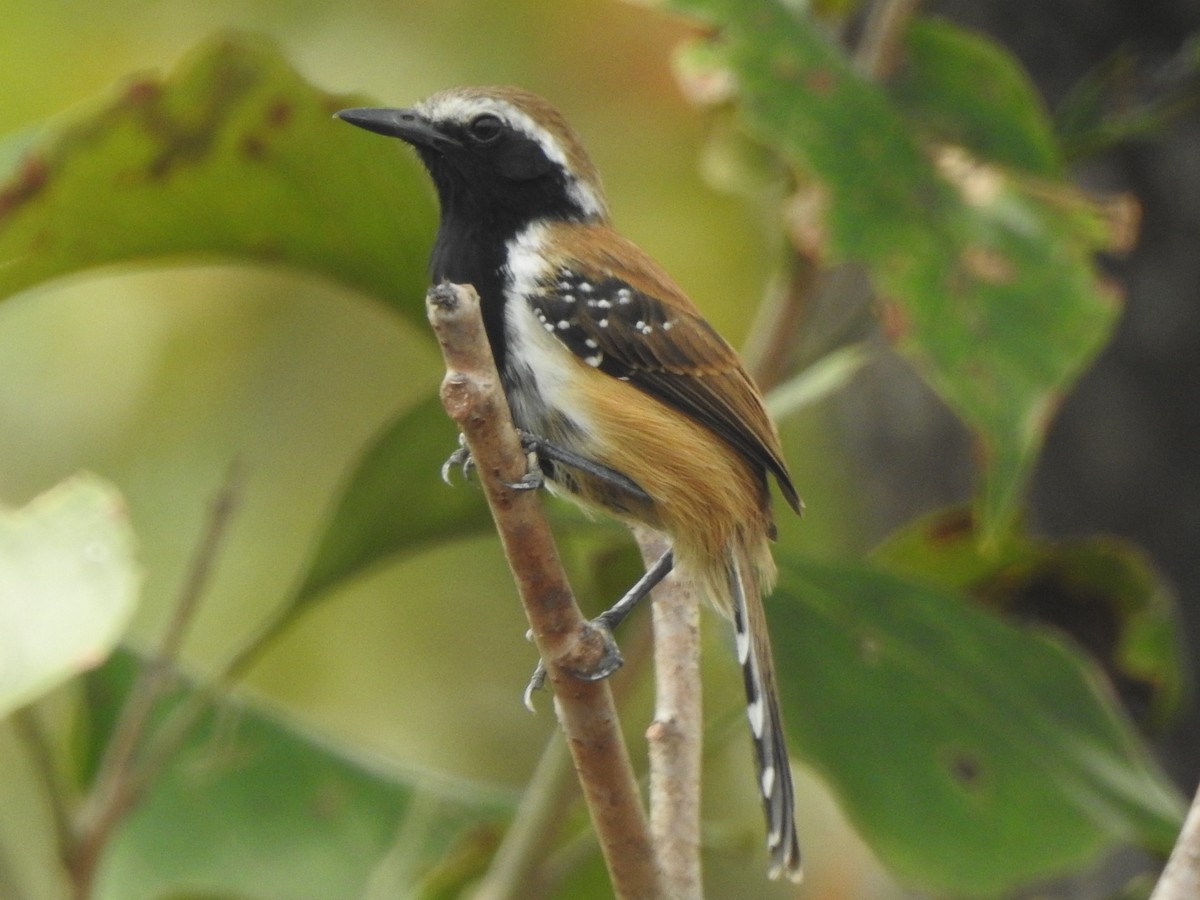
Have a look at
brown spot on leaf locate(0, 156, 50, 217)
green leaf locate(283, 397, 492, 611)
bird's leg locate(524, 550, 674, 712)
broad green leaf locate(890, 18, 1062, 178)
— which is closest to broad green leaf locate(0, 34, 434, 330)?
brown spot on leaf locate(0, 156, 50, 217)

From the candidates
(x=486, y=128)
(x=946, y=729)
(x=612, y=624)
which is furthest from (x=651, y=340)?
(x=946, y=729)

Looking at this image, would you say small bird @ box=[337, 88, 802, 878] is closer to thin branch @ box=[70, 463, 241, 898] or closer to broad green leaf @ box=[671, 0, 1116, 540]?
broad green leaf @ box=[671, 0, 1116, 540]

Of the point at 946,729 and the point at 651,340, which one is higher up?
the point at 651,340

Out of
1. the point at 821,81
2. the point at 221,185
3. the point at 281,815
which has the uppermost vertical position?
the point at 821,81

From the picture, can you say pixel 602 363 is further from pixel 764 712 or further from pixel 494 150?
pixel 764 712

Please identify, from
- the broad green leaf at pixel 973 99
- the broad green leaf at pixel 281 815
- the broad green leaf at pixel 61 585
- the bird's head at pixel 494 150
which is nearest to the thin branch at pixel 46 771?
the broad green leaf at pixel 61 585

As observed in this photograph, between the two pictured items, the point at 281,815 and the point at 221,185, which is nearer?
the point at 221,185
